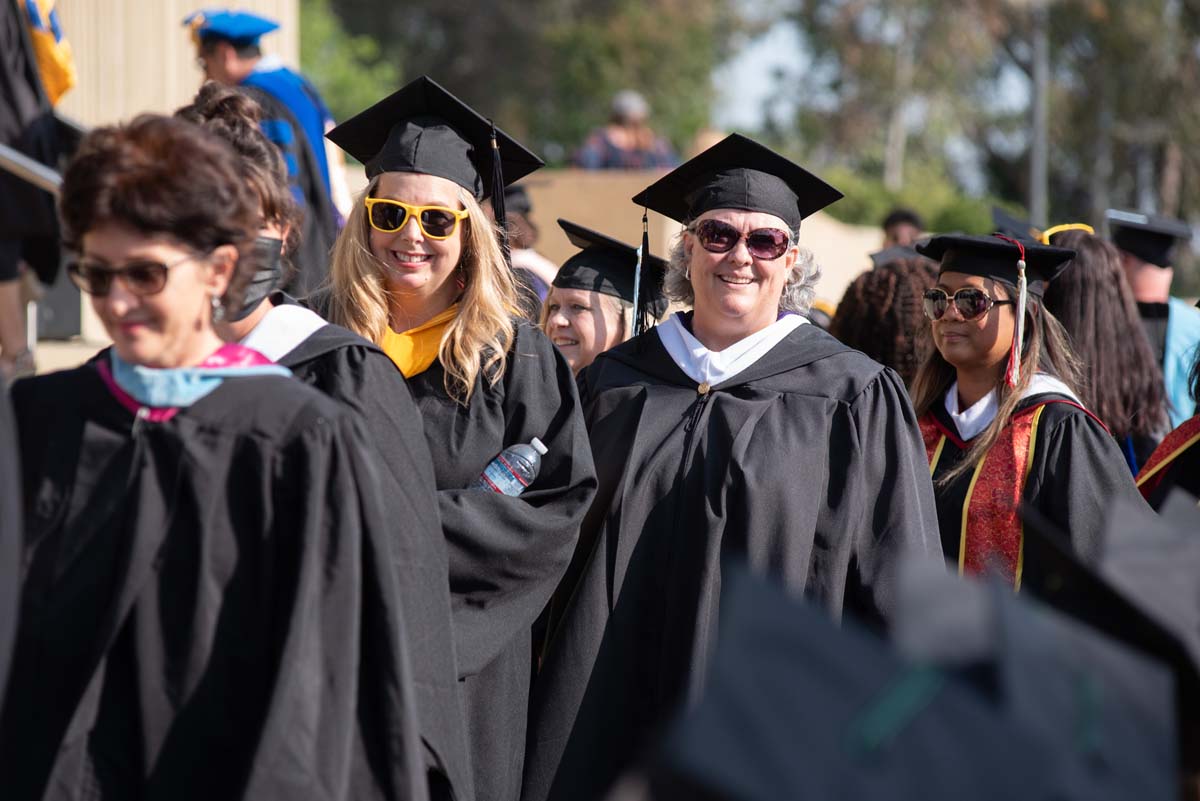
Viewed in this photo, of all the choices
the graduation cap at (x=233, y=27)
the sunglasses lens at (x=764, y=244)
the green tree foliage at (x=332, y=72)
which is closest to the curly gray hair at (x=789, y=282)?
the sunglasses lens at (x=764, y=244)

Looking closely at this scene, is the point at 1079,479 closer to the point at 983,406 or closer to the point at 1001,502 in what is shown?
the point at 1001,502

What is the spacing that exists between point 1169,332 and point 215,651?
5.46 m

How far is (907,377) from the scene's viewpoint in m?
5.83

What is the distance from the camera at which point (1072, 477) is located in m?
4.53

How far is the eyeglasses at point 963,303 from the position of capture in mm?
4930

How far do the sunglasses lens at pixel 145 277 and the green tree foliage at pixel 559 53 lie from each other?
2817cm

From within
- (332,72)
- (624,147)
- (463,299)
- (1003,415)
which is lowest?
(1003,415)

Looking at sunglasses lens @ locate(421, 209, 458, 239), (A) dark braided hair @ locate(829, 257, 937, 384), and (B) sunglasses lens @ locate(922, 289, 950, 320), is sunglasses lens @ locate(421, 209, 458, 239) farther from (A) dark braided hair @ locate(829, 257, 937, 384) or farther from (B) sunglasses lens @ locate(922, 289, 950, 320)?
(A) dark braided hair @ locate(829, 257, 937, 384)

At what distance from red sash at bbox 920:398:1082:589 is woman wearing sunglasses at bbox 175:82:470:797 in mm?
1855

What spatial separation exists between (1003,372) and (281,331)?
251cm

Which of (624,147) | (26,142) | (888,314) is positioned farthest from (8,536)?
(624,147)

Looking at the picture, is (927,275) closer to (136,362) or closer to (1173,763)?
(136,362)

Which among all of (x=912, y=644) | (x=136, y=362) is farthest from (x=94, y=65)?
(x=912, y=644)

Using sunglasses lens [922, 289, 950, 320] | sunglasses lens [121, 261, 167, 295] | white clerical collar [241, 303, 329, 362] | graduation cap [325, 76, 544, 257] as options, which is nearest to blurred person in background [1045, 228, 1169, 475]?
sunglasses lens [922, 289, 950, 320]
